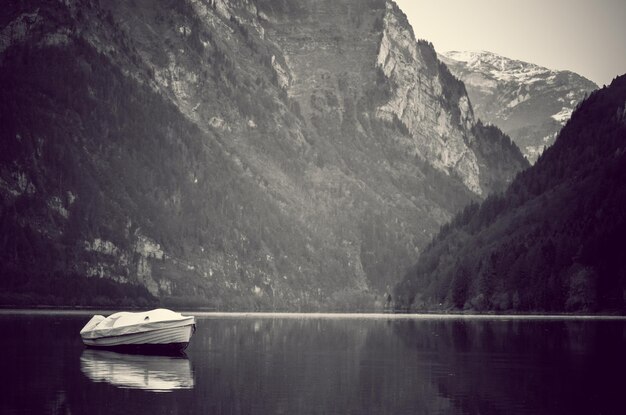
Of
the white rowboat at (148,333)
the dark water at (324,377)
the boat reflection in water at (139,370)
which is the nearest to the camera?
the dark water at (324,377)

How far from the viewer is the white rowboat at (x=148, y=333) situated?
118 m

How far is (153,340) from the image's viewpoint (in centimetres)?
11919

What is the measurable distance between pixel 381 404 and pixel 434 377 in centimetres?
1707

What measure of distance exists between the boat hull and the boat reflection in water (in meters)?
2.18

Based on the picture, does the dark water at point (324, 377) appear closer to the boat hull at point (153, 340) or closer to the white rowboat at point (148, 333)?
the boat hull at point (153, 340)

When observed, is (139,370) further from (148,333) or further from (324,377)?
(148,333)

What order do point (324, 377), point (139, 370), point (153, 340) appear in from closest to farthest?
point (324, 377)
point (139, 370)
point (153, 340)

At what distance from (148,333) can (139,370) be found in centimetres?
2353

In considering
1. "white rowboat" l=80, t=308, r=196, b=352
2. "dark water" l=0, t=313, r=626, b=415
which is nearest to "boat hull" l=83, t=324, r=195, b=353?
"white rowboat" l=80, t=308, r=196, b=352

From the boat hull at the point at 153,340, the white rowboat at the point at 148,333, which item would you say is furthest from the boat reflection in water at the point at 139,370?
the white rowboat at the point at 148,333

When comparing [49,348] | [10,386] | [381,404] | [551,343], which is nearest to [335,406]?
[381,404]

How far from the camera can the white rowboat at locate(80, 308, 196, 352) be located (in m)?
118

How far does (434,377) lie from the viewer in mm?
88812

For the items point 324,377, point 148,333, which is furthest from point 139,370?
→ point 148,333
